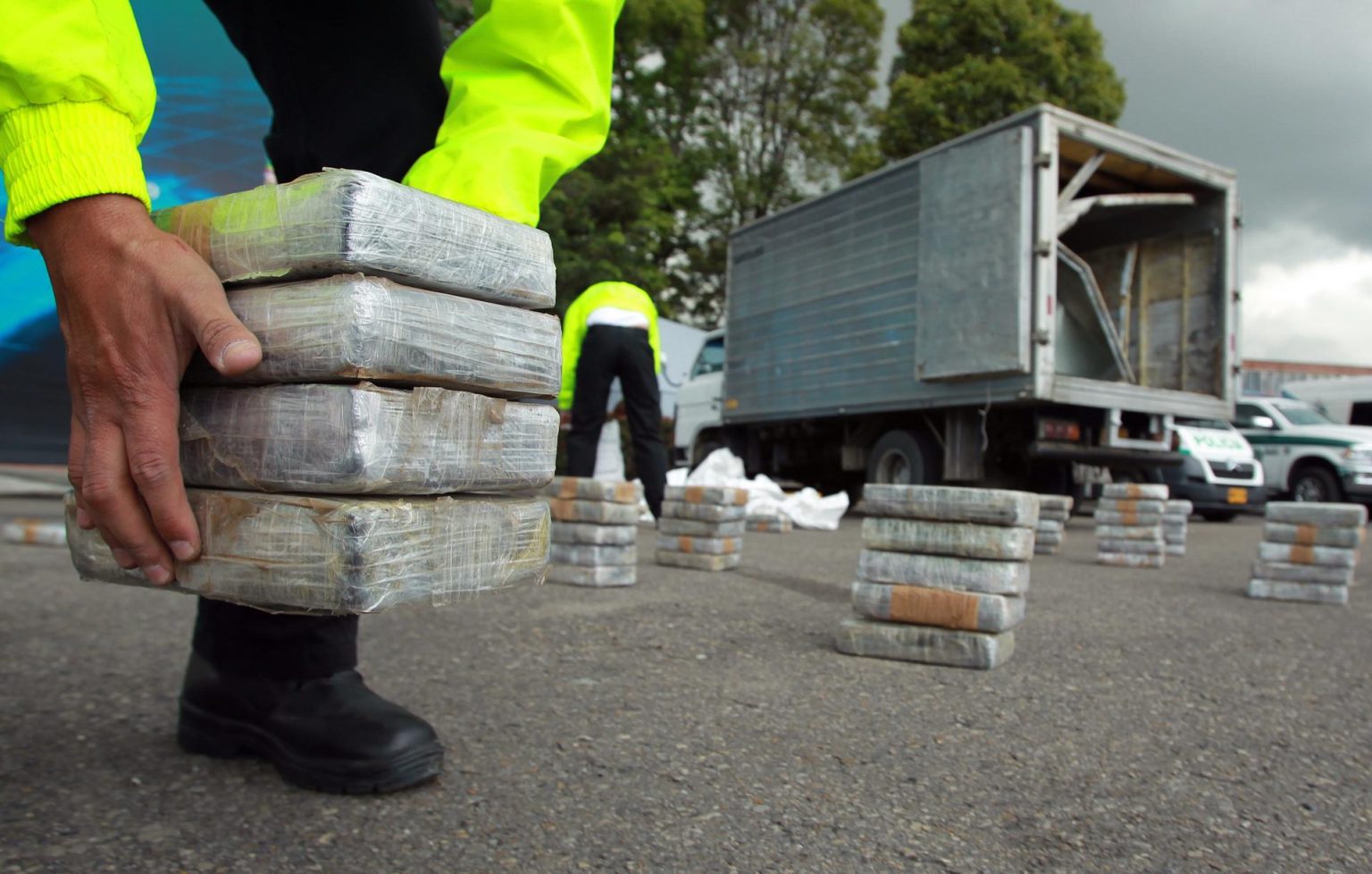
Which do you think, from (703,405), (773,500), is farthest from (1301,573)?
(703,405)

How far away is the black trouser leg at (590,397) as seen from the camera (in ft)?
21.1

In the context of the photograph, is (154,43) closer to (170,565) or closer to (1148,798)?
(170,565)

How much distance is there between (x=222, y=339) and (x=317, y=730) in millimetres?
1067

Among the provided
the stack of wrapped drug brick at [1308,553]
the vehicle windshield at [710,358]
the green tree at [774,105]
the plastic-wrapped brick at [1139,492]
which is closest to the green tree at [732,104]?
the green tree at [774,105]

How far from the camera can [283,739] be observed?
1.95m

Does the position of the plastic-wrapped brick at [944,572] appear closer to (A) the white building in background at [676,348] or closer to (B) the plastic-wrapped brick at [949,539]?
(B) the plastic-wrapped brick at [949,539]

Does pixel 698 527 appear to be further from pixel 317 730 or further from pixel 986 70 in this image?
pixel 986 70

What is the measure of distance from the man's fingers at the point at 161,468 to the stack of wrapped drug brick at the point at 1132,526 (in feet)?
24.5

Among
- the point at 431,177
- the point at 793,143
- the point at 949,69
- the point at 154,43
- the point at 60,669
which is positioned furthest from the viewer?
the point at 793,143

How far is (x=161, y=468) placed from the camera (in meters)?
1.12

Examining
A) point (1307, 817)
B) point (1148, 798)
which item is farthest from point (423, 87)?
point (1307, 817)

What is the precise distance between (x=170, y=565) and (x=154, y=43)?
3.71 metres

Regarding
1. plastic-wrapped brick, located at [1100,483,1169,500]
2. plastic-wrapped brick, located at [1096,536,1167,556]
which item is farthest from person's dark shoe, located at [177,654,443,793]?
plastic-wrapped brick, located at [1100,483,1169,500]

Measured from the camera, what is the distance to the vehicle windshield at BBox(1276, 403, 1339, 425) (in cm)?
1515
